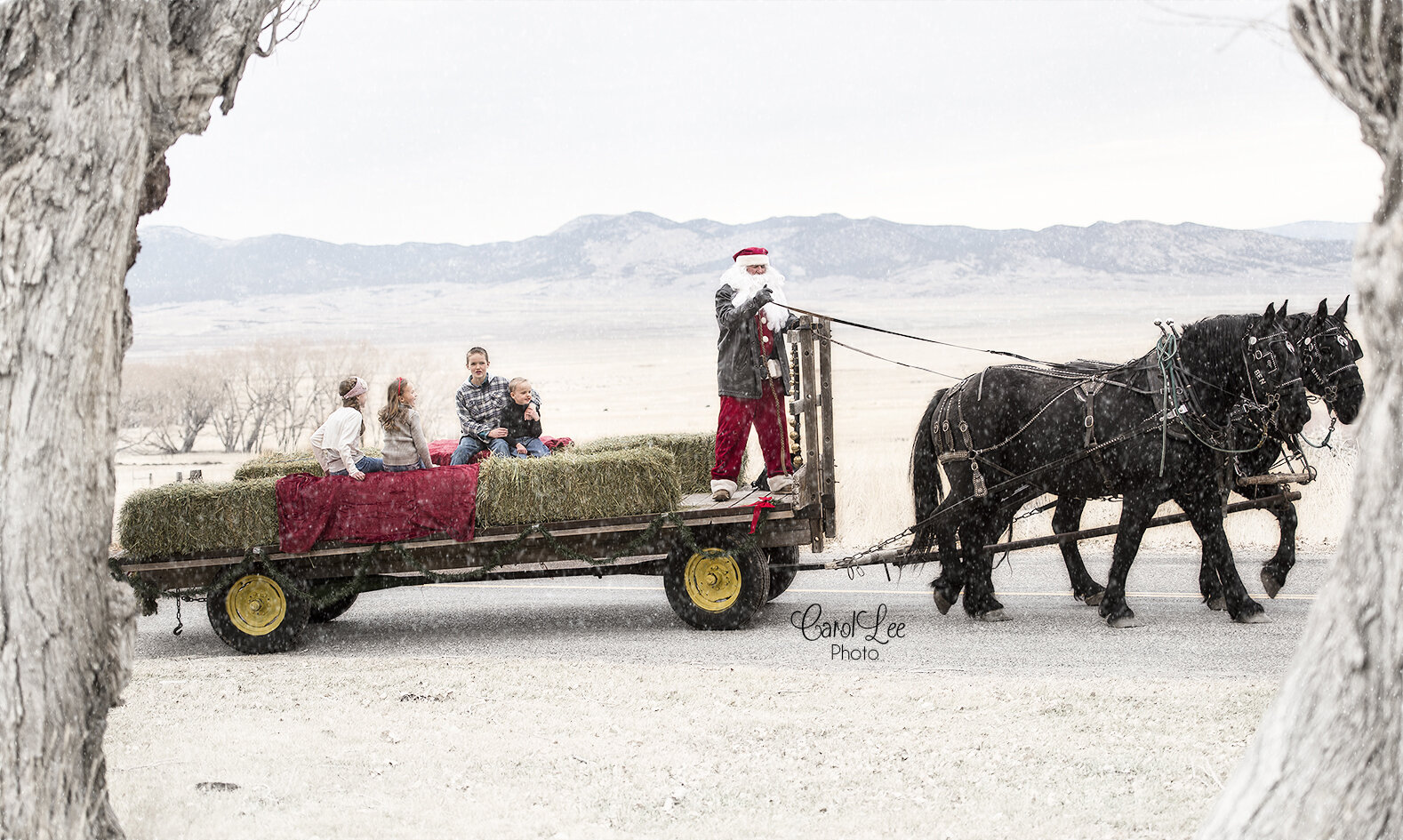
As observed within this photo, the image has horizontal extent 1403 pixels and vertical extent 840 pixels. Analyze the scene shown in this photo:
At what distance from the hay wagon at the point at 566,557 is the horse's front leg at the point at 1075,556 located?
2.07 meters

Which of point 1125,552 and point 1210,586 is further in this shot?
point 1210,586

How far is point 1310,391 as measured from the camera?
833 cm

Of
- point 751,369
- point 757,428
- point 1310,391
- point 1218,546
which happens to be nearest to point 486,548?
point 757,428

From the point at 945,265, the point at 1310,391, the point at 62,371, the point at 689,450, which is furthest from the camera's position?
the point at 945,265

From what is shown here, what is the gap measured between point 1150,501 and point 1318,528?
5339 millimetres

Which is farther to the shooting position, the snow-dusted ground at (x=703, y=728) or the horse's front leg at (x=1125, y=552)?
the horse's front leg at (x=1125, y=552)

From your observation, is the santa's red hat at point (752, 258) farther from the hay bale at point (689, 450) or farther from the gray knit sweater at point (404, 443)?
the gray knit sweater at point (404, 443)

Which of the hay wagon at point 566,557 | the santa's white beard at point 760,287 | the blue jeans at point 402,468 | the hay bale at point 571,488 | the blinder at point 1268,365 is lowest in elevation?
the hay wagon at point 566,557

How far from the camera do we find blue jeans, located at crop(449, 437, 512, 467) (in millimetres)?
9727

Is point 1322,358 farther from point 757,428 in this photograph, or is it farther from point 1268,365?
point 757,428

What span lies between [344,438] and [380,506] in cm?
55

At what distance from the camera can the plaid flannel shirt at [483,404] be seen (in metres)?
9.92

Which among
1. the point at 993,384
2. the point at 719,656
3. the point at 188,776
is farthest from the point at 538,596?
the point at 188,776

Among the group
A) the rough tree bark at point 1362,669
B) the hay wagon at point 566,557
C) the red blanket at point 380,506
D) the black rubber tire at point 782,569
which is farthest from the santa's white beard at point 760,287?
the rough tree bark at point 1362,669
